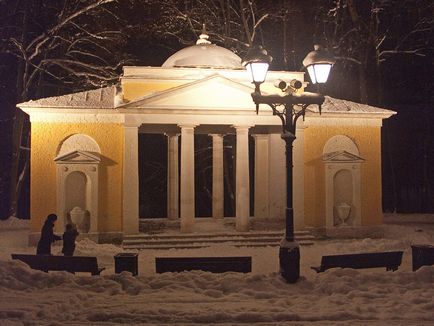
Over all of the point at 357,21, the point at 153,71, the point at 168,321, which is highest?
the point at 357,21

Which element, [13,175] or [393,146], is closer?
[13,175]

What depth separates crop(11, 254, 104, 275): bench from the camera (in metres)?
12.5

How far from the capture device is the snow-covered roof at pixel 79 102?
20125 millimetres

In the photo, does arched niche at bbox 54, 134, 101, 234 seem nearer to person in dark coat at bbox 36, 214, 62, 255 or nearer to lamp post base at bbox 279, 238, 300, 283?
person in dark coat at bbox 36, 214, 62, 255

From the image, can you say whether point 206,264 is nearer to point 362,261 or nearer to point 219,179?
point 362,261

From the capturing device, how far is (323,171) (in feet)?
72.6

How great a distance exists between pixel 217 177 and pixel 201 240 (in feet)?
17.2

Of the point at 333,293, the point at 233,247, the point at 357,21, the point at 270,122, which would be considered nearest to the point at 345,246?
the point at 233,247

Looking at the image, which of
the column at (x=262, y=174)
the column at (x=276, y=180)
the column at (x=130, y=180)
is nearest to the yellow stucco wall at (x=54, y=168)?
the column at (x=130, y=180)

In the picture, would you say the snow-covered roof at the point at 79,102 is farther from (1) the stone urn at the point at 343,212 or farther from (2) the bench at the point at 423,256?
(2) the bench at the point at 423,256

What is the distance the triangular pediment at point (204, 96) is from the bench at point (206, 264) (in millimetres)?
8265

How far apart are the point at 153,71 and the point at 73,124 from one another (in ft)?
11.4

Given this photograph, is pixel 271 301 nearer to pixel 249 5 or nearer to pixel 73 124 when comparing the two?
pixel 73 124

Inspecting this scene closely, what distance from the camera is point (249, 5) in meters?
30.6
